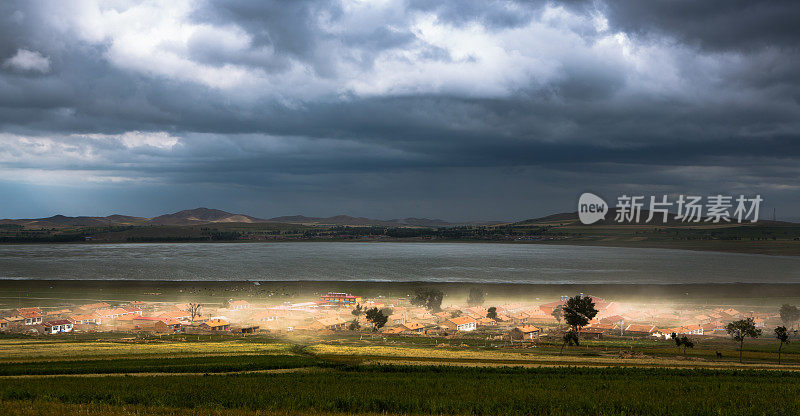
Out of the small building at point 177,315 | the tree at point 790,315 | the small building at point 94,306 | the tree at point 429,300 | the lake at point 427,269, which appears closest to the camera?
the small building at point 177,315

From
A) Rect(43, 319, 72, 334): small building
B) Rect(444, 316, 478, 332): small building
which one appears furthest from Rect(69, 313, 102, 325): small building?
Rect(444, 316, 478, 332): small building

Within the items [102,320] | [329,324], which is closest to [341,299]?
[329,324]

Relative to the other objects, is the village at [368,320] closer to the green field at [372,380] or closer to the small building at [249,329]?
the small building at [249,329]

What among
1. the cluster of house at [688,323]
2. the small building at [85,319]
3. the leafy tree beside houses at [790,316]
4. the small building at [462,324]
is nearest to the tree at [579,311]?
the cluster of house at [688,323]

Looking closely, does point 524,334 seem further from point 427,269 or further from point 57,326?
point 427,269

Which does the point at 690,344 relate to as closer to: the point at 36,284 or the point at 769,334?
the point at 769,334

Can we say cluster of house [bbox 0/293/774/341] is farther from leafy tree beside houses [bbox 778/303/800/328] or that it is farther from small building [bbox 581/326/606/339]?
leafy tree beside houses [bbox 778/303/800/328]

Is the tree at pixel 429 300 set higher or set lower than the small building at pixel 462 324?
higher
